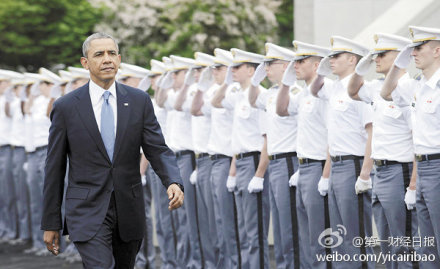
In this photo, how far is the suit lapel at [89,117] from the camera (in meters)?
5.32

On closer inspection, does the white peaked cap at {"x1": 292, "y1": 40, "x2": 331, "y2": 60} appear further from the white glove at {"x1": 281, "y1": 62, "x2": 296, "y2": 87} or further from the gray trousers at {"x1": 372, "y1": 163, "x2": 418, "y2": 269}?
the gray trousers at {"x1": 372, "y1": 163, "x2": 418, "y2": 269}

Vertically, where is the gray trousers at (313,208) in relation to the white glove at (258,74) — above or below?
below

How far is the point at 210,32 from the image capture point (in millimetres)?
22375

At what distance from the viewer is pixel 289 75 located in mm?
7770

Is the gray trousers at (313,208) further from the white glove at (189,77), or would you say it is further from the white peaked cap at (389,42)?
the white glove at (189,77)

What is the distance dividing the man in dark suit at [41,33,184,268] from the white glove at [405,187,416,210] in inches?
81.1

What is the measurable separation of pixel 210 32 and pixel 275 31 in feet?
8.37

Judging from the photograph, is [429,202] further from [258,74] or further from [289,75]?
[258,74]

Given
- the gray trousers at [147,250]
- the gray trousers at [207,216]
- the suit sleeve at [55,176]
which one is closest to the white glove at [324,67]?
the gray trousers at [207,216]

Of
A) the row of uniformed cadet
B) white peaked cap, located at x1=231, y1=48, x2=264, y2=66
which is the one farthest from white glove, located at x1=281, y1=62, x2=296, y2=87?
white peaked cap, located at x1=231, y1=48, x2=264, y2=66

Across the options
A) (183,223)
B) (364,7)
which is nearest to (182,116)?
(183,223)

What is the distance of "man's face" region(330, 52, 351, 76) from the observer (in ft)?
24.3

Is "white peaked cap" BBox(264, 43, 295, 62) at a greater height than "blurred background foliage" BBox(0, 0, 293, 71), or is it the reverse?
"blurred background foliage" BBox(0, 0, 293, 71)

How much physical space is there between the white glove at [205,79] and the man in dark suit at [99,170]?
12.0 feet
